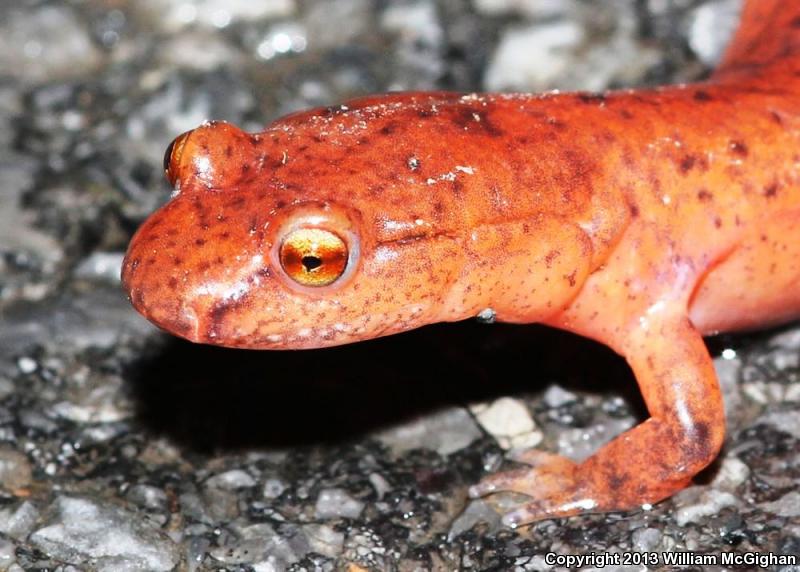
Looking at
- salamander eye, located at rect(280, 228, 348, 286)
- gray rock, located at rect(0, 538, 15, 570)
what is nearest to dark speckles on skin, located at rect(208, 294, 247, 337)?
salamander eye, located at rect(280, 228, 348, 286)

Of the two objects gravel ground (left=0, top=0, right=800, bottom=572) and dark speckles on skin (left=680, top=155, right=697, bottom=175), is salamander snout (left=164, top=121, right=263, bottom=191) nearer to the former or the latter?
gravel ground (left=0, top=0, right=800, bottom=572)

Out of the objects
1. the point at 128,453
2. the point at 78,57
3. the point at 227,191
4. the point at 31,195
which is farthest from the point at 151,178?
the point at 227,191

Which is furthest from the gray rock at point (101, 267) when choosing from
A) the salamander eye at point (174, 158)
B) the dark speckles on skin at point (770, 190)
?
the dark speckles on skin at point (770, 190)

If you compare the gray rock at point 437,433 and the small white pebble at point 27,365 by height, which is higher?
the small white pebble at point 27,365

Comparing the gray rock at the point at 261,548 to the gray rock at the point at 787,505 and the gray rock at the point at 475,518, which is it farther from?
the gray rock at the point at 787,505

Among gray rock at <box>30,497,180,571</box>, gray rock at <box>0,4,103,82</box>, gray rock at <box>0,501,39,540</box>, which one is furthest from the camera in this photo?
gray rock at <box>0,4,103,82</box>

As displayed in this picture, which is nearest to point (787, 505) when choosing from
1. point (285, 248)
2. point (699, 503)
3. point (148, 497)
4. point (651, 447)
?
point (699, 503)
